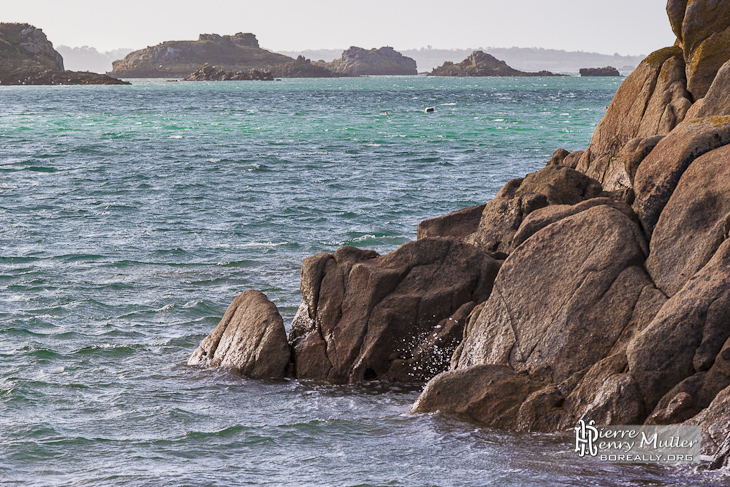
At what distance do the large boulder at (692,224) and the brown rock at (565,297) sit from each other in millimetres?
287

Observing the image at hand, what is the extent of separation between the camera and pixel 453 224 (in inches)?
666

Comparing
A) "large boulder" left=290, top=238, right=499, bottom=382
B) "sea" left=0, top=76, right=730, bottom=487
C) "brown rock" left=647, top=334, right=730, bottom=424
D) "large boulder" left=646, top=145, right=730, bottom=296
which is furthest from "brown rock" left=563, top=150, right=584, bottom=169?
"brown rock" left=647, top=334, right=730, bottom=424

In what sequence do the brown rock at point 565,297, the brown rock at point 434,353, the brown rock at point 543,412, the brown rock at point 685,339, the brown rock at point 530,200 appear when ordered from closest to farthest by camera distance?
the brown rock at point 685,339 → the brown rock at point 543,412 → the brown rock at point 565,297 → the brown rock at point 434,353 → the brown rock at point 530,200

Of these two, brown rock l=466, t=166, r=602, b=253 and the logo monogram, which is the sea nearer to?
the logo monogram

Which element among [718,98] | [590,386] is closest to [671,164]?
[718,98]

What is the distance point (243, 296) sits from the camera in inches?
548

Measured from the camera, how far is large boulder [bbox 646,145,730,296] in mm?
10242

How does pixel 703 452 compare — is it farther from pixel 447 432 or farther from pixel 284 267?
pixel 284 267

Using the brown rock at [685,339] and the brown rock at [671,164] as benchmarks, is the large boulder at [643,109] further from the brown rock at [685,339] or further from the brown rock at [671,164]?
the brown rock at [685,339]

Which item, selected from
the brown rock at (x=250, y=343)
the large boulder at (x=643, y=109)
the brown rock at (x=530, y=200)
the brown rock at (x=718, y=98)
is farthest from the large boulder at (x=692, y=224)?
the brown rock at (x=250, y=343)

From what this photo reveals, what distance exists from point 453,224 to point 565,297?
6236 mm

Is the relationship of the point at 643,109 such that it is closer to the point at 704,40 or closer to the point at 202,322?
the point at 704,40

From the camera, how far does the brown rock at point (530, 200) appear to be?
14.2 meters

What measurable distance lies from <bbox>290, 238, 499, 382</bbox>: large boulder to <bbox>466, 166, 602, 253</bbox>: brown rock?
5.13 ft
